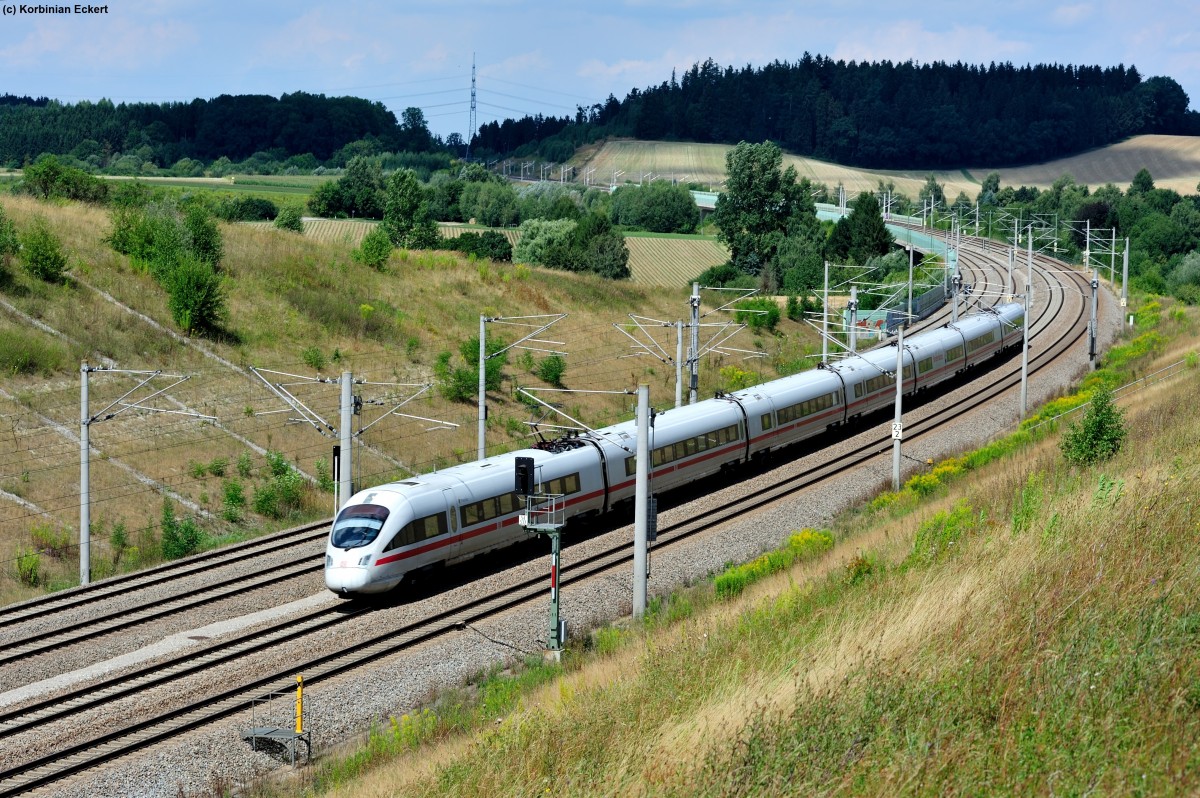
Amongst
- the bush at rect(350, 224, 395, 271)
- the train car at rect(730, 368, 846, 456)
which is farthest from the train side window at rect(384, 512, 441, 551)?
the bush at rect(350, 224, 395, 271)

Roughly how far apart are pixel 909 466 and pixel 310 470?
20.1 metres

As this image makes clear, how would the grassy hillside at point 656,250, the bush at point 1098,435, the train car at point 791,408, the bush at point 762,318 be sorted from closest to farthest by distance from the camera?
the bush at point 1098,435 < the train car at point 791,408 < the bush at point 762,318 < the grassy hillside at point 656,250

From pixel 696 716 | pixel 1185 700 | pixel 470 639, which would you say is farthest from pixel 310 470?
pixel 1185 700

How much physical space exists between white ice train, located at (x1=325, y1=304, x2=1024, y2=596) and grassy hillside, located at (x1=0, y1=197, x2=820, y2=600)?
8.74 m

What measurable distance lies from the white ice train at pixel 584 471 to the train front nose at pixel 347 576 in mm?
21

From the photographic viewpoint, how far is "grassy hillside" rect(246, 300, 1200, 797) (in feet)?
34.6

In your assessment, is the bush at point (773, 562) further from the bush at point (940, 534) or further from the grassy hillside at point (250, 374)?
the grassy hillside at point (250, 374)

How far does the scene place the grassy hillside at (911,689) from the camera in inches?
415

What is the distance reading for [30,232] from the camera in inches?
2000

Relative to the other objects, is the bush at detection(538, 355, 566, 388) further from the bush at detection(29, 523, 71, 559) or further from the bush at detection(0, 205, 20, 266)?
the bush at detection(29, 523, 71, 559)

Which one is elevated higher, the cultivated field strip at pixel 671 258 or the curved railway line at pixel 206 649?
the cultivated field strip at pixel 671 258

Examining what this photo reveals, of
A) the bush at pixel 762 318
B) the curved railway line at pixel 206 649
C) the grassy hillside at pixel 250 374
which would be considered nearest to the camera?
the curved railway line at pixel 206 649

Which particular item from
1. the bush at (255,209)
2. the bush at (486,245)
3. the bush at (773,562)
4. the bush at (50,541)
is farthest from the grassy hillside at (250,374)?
the bush at (255,209)

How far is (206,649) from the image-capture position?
23734mm
